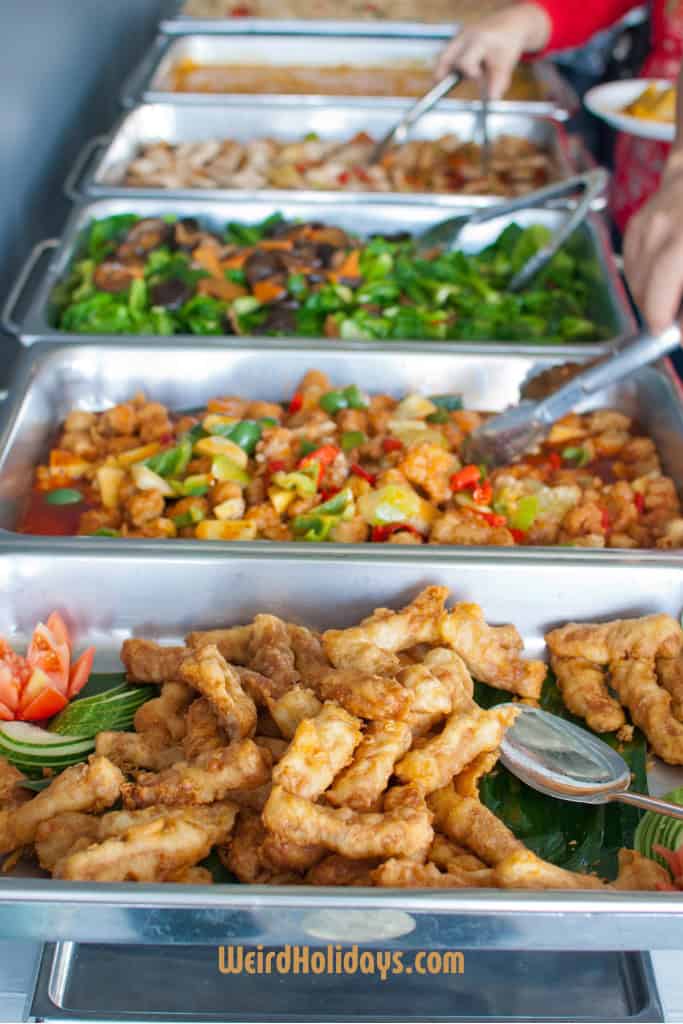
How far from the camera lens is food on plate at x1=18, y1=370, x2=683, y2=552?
2.30 m

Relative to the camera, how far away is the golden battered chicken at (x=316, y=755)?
1531 mm

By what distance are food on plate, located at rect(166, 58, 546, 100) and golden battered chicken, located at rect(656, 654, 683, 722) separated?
357cm

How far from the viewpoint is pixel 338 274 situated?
3.35 metres

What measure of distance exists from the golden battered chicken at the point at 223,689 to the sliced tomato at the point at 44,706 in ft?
1.08

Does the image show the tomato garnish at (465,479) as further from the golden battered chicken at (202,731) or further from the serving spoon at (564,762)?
the golden battered chicken at (202,731)

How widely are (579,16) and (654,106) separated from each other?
93 centimetres

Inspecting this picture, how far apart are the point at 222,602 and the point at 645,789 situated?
944 mm

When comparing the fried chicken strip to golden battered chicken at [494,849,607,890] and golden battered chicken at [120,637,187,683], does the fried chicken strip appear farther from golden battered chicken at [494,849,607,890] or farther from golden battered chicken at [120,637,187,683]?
golden battered chicken at [120,637,187,683]

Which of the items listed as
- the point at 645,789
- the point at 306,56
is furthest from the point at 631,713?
the point at 306,56

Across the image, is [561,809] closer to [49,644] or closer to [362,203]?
[49,644]

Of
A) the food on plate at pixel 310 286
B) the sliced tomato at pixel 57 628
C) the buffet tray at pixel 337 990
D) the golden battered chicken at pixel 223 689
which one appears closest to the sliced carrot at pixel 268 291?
the food on plate at pixel 310 286

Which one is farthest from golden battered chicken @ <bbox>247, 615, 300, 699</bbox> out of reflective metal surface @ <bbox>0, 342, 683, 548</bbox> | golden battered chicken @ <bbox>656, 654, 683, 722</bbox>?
reflective metal surface @ <bbox>0, 342, 683, 548</bbox>

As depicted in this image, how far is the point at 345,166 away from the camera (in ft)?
13.5

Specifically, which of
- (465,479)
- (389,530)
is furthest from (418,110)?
(389,530)
